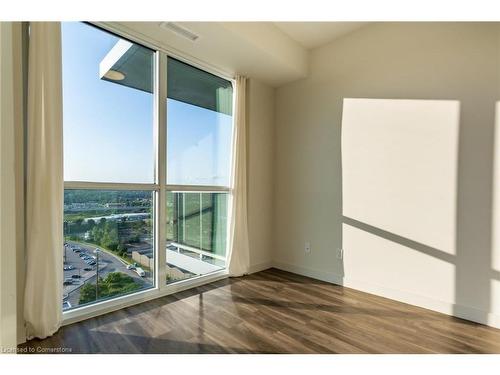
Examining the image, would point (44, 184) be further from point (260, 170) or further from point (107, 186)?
point (260, 170)

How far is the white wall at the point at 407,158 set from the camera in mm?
2143

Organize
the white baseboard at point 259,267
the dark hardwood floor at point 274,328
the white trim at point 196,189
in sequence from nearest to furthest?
1. the dark hardwood floor at point 274,328
2. the white trim at point 196,189
3. the white baseboard at point 259,267

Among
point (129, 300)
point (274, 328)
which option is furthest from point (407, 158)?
point (129, 300)

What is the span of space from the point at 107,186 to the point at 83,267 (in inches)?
29.1

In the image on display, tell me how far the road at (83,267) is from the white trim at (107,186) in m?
0.49

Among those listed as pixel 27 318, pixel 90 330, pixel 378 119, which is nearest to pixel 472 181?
pixel 378 119

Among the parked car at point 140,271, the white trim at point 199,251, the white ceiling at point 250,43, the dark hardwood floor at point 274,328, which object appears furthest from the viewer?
the white trim at point 199,251

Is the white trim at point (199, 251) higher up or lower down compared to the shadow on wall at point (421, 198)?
lower down

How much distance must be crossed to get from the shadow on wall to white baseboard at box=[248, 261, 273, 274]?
1133mm

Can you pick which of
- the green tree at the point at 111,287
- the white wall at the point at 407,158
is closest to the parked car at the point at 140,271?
the green tree at the point at 111,287

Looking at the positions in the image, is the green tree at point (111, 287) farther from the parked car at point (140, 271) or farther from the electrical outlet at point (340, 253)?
the electrical outlet at point (340, 253)

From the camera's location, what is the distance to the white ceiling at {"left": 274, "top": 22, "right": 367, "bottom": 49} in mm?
2840
